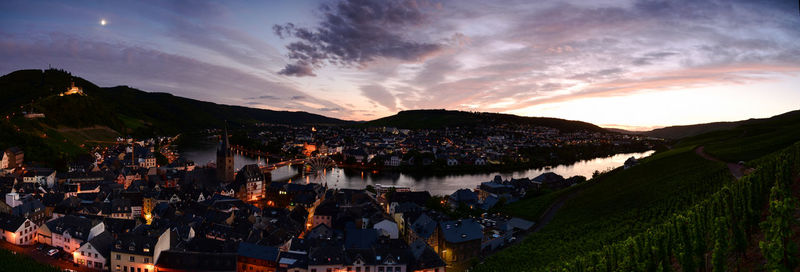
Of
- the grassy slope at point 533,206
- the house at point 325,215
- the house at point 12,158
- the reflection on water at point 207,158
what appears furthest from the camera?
the reflection on water at point 207,158

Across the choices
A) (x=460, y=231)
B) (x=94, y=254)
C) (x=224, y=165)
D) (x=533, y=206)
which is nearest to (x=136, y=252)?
(x=94, y=254)

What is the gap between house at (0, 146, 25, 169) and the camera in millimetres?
62469

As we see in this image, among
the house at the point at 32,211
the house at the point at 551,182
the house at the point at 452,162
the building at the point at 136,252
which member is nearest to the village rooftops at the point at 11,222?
the house at the point at 32,211

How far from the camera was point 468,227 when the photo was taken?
3381cm

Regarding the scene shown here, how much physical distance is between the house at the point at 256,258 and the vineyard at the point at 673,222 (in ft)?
50.1

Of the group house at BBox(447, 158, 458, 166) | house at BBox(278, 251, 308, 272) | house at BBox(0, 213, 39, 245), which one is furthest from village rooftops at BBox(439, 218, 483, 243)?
house at BBox(447, 158, 458, 166)

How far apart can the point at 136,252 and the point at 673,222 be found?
34323 millimetres

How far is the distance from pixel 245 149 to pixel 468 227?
11638cm

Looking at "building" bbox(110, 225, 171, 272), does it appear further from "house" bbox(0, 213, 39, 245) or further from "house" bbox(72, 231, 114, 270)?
"house" bbox(0, 213, 39, 245)

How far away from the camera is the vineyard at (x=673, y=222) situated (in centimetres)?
1337

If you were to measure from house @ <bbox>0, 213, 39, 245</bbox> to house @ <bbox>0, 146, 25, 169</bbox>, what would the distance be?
3762 centimetres

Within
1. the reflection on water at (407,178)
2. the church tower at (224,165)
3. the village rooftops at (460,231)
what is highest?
the church tower at (224,165)

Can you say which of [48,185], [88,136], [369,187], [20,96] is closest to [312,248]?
[369,187]

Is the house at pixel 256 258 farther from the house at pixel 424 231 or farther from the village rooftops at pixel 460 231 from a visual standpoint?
the village rooftops at pixel 460 231
